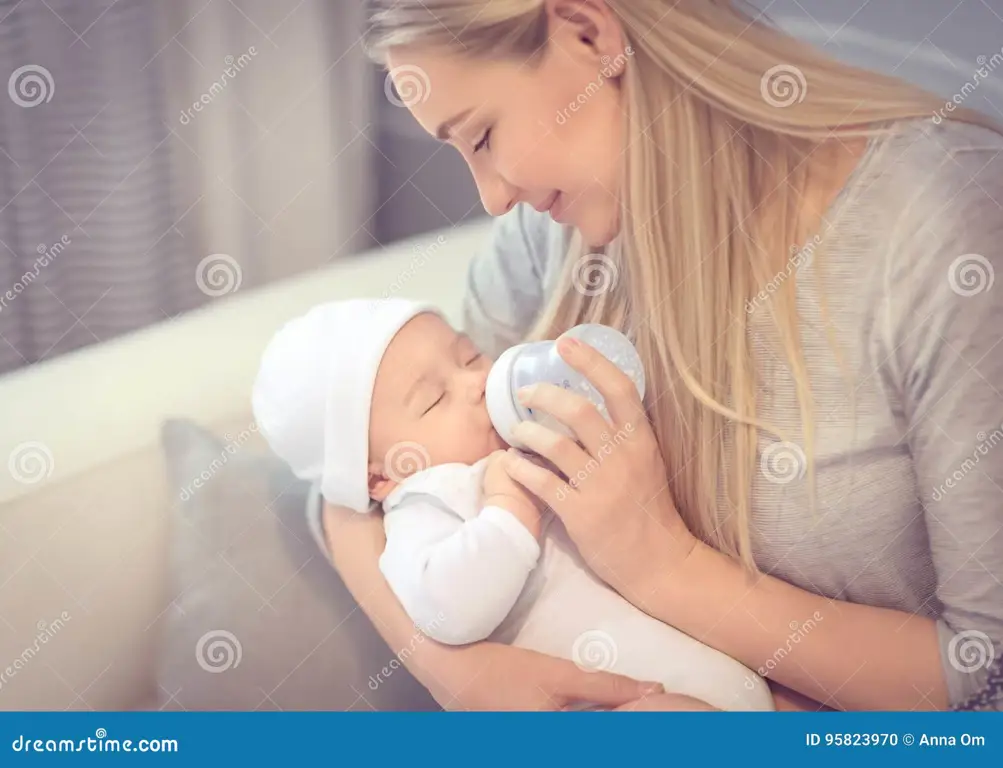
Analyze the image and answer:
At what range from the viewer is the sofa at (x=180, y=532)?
121 centimetres

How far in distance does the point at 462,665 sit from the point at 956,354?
22.9 inches

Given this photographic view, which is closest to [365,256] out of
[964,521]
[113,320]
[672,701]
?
[113,320]

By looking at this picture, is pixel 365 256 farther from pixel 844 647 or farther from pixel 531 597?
pixel 844 647

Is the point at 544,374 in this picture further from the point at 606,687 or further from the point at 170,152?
the point at 170,152

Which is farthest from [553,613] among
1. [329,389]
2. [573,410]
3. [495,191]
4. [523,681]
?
[495,191]

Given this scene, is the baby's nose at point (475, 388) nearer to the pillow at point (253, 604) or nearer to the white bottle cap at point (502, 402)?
the white bottle cap at point (502, 402)

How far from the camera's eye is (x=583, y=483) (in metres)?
1.13

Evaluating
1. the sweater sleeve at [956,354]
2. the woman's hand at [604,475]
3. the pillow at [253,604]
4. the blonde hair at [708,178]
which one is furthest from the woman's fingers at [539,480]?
the sweater sleeve at [956,354]

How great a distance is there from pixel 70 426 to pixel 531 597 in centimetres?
55

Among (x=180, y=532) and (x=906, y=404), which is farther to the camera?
(x=180, y=532)

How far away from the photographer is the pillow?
3.96 feet

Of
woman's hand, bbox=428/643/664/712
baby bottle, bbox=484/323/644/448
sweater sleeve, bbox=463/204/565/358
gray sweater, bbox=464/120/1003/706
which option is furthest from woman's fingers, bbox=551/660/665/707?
sweater sleeve, bbox=463/204/565/358

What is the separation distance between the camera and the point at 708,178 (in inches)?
43.8

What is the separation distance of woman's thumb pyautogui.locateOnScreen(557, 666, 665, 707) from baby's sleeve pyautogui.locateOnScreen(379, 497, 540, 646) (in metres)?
0.11
